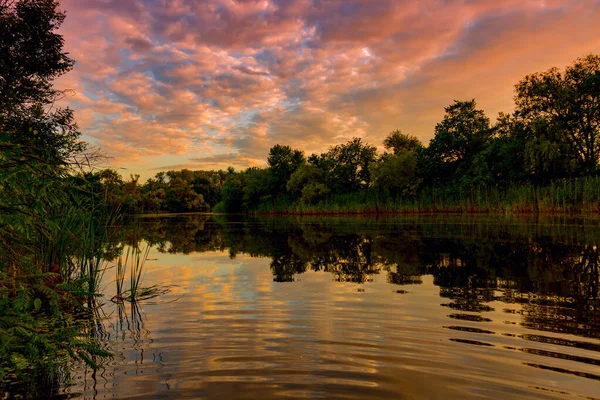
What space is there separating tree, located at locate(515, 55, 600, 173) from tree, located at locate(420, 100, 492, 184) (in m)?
6.80

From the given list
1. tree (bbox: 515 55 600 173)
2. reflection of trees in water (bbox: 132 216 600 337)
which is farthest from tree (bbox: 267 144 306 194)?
reflection of trees in water (bbox: 132 216 600 337)

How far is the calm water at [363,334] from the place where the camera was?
353 cm

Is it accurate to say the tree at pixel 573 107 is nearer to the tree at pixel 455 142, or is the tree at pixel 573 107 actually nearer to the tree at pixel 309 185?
the tree at pixel 455 142

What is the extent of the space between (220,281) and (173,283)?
107cm

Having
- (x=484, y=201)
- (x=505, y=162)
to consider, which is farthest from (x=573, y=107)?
(x=484, y=201)

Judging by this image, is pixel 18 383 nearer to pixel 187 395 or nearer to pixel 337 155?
pixel 187 395

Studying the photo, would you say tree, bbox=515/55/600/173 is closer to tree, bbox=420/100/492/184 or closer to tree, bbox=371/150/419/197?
tree, bbox=420/100/492/184

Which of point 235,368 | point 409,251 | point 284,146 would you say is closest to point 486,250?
point 409,251

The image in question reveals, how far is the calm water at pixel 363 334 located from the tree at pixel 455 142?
4316cm

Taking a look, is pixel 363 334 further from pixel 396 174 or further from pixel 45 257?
pixel 396 174

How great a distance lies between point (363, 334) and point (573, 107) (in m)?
53.2

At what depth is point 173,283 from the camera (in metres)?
8.72

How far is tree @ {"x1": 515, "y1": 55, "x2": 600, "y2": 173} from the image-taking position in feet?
145

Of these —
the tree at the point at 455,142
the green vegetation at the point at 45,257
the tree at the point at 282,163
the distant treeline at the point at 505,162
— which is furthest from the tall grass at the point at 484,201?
the green vegetation at the point at 45,257
